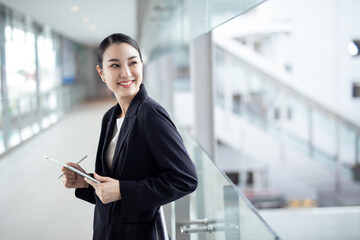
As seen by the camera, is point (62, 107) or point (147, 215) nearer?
point (147, 215)

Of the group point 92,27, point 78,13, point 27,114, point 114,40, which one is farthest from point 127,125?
point 92,27

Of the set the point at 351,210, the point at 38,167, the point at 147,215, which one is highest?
the point at 147,215

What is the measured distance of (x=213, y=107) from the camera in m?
5.62

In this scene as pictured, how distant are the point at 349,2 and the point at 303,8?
268 centimetres

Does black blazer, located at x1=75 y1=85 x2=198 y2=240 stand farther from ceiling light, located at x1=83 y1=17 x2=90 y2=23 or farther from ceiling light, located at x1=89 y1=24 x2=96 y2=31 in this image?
ceiling light, located at x1=89 y1=24 x2=96 y2=31

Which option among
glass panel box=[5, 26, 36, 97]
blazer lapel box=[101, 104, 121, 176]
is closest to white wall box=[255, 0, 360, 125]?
glass panel box=[5, 26, 36, 97]

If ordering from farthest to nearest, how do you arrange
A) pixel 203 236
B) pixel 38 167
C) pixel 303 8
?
pixel 303 8
pixel 38 167
pixel 203 236

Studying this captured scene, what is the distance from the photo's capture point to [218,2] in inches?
84.3

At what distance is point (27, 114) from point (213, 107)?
4.75 meters

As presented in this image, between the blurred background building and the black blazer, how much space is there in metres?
0.24

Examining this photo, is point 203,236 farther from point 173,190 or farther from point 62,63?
point 62,63

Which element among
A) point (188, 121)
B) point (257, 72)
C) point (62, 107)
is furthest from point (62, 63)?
point (257, 72)

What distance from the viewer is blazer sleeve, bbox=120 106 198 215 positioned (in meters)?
1.11

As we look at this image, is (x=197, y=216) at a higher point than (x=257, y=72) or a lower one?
lower
